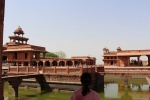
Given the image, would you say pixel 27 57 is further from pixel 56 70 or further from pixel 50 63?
pixel 56 70

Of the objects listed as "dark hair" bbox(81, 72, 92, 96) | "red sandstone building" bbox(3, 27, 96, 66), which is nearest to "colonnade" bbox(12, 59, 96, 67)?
"red sandstone building" bbox(3, 27, 96, 66)

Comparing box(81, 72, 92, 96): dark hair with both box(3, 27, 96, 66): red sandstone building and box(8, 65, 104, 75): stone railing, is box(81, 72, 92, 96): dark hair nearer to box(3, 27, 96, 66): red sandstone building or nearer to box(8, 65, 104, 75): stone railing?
box(8, 65, 104, 75): stone railing

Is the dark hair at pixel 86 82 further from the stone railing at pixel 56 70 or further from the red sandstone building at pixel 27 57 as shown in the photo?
the red sandstone building at pixel 27 57

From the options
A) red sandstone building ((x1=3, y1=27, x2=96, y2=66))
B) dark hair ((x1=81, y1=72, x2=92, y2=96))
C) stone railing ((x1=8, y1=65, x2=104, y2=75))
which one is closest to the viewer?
dark hair ((x1=81, y1=72, x2=92, y2=96))

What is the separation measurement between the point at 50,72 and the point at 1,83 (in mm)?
13676

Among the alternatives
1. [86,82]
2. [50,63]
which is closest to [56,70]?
[50,63]

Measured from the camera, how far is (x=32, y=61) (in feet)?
122

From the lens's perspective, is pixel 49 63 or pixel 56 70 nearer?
pixel 56 70

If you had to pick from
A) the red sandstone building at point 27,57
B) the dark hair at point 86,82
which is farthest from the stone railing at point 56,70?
the dark hair at point 86,82

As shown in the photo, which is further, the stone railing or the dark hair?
the stone railing

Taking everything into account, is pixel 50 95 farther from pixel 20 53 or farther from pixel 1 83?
pixel 20 53

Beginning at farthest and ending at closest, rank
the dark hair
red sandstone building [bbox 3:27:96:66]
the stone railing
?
red sandstone building [bbox 3:27:96:66] < the stone railing < the dark hair

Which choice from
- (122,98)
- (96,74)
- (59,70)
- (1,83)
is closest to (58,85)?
(59,70)

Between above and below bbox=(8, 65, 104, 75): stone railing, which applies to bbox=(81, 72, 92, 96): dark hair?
above
